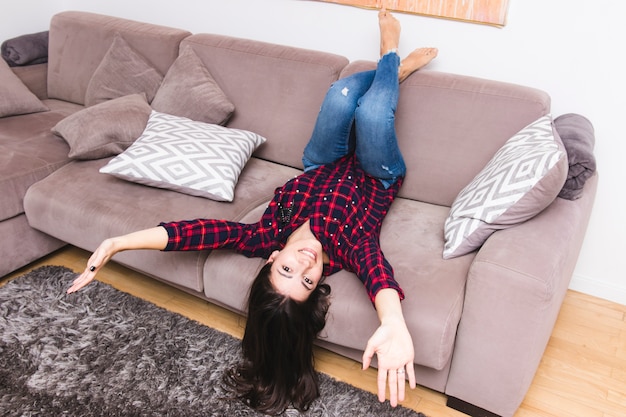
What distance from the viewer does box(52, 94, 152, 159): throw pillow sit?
221 centimetres

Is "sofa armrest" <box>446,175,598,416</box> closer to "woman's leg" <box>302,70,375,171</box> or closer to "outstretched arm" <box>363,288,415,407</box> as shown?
"outstretched arm" <box>363,288,415,407</box>

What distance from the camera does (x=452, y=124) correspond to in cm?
200

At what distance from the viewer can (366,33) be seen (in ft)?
7.79

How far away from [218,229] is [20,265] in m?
1.01

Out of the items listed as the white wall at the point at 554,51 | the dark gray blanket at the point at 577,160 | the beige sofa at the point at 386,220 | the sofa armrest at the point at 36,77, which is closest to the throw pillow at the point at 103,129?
the beige sofa at the point at 386,220

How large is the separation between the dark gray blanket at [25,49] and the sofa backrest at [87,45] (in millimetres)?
92

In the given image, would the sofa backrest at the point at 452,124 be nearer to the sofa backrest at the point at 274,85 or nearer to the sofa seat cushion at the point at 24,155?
the sofa backrest at the point at 274,85

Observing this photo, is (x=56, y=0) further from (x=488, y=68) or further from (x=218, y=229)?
(x=488, y=68)

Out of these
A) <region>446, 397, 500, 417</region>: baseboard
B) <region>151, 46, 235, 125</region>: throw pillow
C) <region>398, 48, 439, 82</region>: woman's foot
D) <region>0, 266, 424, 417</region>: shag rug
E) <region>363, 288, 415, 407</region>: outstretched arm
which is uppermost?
<region>398, 48, 439, 82</region>: woman's foot

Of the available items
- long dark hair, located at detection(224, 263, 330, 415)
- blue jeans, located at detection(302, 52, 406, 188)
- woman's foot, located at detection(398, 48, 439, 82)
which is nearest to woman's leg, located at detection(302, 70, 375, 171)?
blue jeans, located at detection(302, 52, 406, 188)

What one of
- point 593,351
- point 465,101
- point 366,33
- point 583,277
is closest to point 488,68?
point 465,101

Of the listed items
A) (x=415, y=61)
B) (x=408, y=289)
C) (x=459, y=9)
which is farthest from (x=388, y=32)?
(x=408, y=289)

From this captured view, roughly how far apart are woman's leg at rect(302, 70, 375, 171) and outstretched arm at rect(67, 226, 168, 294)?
0.70 m

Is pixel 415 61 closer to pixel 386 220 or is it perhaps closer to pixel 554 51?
pixel 554 51
